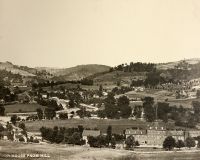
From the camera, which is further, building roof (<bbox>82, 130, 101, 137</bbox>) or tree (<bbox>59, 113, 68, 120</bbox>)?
tree (<bbox>59, 113, 68, 120</bbox>)

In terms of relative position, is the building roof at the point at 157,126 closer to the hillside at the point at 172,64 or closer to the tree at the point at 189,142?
the tree at the point at 189,142

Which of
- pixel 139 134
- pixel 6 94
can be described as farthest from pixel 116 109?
pixel 6 94

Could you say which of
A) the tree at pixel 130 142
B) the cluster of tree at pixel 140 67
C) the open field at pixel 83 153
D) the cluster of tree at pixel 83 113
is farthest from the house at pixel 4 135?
the cluster of tree at pixel 140 67

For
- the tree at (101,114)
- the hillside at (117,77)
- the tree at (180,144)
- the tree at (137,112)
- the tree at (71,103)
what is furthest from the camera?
the hillside at (117,77)

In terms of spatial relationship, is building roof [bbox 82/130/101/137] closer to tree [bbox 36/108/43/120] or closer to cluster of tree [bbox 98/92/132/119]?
cluster of tree [bbox 98/92/132/119]

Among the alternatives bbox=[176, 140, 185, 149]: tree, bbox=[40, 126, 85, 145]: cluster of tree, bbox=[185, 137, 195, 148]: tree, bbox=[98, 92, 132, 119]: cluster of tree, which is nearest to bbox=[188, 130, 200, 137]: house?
bbox=[185, 137, 195, 148]: tree
